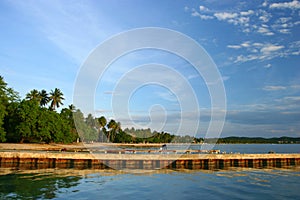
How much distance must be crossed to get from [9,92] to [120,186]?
56.8 m

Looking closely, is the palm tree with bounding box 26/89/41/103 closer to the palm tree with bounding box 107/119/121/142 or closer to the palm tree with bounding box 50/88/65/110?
the palm tree with bounding box 50/88/65/110

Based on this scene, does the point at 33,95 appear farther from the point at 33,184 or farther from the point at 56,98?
the point at 33,184

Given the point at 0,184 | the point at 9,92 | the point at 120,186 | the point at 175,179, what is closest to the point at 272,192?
the point at 175,179

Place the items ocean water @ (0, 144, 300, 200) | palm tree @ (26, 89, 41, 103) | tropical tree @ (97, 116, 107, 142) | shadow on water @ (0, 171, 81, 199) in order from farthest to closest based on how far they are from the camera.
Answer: tropical tree @ (97, 116, 107, 142), palm tree @ (26, 89, 41, 103), ocean water @ (0, 144, 300, 200), shadow on water @ (0, 171, 81, 199)

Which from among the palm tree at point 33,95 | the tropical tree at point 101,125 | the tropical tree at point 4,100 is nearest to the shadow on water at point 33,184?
the tropical tree at point 4,100

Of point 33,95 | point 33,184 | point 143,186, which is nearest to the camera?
point 33,184

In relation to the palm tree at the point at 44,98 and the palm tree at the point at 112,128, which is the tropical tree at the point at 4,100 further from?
the palm tree at the point at 112,128

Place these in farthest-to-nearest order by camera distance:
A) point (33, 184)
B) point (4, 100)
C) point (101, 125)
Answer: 1. point (101, 125)
2. point (4, 100)
3. point (33, 184)

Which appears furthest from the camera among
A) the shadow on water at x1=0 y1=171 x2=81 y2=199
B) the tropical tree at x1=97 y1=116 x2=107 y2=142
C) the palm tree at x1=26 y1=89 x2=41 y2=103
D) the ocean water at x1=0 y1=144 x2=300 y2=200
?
the tropical tree at x1=97 y1=116 x2=107 y2=142

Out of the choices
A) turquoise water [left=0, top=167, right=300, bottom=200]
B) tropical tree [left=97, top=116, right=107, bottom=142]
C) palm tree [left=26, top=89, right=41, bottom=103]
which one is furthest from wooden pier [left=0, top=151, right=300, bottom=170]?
tropical tree [left=97, top=116, right=107, bottom=142]

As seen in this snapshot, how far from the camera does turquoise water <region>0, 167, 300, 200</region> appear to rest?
24.3 meters

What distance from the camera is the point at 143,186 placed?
28.7m

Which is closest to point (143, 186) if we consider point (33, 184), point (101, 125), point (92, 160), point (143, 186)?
point (143, 186)

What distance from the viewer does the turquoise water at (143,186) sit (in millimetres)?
24339
